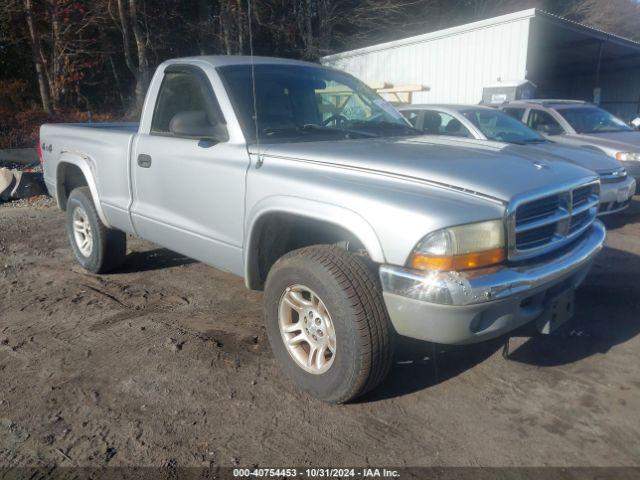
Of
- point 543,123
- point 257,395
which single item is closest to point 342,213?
point 257,395

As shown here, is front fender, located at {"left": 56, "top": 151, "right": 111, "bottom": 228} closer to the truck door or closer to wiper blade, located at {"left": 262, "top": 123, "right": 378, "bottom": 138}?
the truck door

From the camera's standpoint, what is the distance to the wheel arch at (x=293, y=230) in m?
2.68

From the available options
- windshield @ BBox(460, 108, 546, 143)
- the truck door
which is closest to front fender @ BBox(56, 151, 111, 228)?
the truck door

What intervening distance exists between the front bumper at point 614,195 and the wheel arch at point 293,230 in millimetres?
4869

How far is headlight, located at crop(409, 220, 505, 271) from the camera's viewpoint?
2.50 m

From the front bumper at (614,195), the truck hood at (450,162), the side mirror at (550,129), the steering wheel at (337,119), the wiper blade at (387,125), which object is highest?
the steering wheel at (337,119)

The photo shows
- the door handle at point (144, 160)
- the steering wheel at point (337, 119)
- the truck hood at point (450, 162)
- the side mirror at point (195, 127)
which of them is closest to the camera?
the truck hood at point (450, 162)

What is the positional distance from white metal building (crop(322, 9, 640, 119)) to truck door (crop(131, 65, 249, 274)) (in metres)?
10.3

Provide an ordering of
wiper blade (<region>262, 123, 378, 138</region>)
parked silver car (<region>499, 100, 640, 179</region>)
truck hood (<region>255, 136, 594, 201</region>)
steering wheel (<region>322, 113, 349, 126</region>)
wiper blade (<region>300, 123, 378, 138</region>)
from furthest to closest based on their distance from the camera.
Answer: parked silver car (<region>499, 100, 640, 179</region>) < steering wheel (<region>322, 113, 349, 126</region>) < wiper blade (<region>300, 123, 378, 138</region>) < wiper blade (<region>262, 123, 378, 138</region>) < truck hood (<region>255, 136, 594, 201</region>)

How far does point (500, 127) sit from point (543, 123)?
82.5 inches

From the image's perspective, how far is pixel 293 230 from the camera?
137 inches

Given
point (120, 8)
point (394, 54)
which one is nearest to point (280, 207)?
point (394, 54)

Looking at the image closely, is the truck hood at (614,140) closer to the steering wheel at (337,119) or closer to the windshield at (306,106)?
the windshield at (306,106)

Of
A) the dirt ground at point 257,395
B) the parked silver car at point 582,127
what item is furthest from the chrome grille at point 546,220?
the parked silver car at point 582,127
